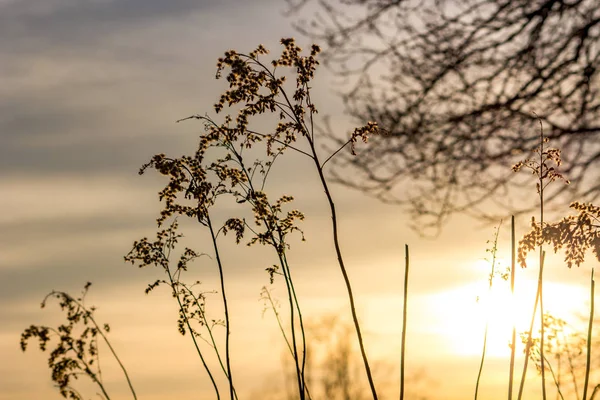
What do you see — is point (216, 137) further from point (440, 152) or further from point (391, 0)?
point (391, 0)

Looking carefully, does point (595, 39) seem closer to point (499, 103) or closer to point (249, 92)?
point (499, 103)

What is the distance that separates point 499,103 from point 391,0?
1777 millimetres

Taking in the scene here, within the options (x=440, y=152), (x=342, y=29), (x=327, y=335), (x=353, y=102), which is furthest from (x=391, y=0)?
(x=327, y=335)

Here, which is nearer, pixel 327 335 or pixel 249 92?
pixel 249 92

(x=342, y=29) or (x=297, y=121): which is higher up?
(x=342, y=29)

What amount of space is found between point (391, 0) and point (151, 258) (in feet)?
20.8

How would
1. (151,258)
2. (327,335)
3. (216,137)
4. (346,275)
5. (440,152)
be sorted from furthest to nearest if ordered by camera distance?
(440,152) < (327,335) < (151,258) < (216,137) < (346,275)

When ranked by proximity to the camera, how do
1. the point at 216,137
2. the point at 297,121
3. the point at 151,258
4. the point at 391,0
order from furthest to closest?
the point at 391,0 < the point at 151,258 < the point at 216,137 < the point at 297,121

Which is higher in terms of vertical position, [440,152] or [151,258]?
[440,152]

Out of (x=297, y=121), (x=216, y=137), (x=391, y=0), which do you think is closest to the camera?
(x=297, y=121)

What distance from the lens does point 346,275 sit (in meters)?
3.16

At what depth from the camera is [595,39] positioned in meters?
9.13

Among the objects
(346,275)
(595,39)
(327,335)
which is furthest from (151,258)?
(595,39)

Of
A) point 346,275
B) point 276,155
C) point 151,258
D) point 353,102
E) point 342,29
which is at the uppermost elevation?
point 342,29
